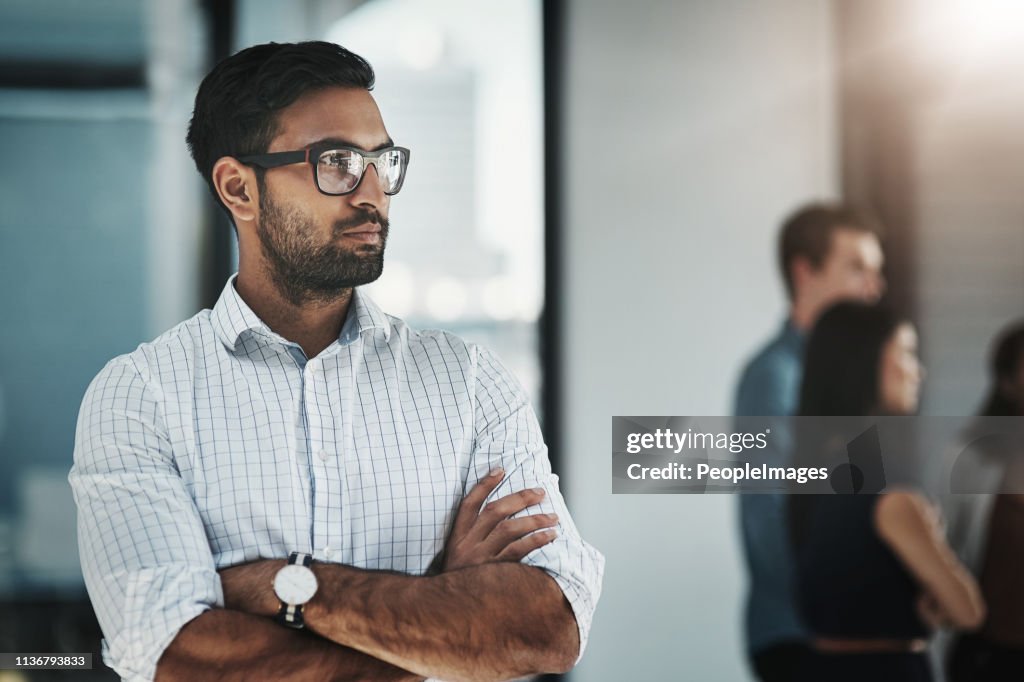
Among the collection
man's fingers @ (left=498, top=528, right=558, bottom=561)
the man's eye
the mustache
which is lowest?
man's fingers @ (left=498, top=528, right=558, bottom=561)

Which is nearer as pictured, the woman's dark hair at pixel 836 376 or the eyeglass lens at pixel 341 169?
the eyeglass lens at pixel 341 169

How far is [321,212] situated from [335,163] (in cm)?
9

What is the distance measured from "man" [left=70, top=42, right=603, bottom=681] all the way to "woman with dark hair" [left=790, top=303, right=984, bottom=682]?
0.88 m

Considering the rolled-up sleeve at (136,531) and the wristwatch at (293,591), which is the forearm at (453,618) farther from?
the rolled-up sleeve at (136,531)

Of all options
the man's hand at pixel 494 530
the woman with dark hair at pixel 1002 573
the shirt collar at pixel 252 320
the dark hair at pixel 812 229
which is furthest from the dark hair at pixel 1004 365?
the shirt collar at pixel 252 320

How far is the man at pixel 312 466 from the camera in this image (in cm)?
154

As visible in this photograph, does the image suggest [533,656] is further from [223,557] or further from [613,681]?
[613,681]

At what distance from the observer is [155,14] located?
2590 millimetres

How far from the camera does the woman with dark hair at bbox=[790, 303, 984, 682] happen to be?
7.66 ft

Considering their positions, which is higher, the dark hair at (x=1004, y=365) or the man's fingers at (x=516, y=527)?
the dark hair at (x=1004, y=365)

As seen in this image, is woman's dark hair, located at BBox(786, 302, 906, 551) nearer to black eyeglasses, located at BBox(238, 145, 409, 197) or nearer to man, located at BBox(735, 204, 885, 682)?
man, located at BBox(735, 204, 885, 682)

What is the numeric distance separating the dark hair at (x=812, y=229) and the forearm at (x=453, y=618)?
124cm

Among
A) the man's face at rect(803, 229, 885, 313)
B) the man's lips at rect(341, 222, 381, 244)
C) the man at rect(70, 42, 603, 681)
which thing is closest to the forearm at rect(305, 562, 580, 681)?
the man at rect(70, 42, 603, 681)

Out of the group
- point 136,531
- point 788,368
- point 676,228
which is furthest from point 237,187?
point 788,368
